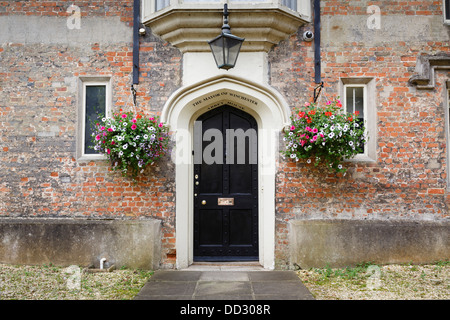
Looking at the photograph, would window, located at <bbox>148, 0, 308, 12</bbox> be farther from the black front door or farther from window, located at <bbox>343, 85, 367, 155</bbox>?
the black front door

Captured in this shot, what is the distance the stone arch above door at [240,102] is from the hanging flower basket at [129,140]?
0.44 m

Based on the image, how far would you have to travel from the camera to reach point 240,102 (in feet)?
21.5

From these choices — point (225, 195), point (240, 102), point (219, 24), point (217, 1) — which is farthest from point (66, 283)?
point (217, 1)

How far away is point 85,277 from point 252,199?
3.04 m

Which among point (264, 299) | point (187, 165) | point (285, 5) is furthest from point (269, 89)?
point (264, 299)

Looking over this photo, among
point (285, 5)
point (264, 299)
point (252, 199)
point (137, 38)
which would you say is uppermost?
point (285, 5)

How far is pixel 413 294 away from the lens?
16.0ft

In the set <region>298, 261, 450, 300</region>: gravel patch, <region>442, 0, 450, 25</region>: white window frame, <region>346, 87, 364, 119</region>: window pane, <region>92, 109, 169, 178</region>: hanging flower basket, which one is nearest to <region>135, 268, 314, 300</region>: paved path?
<region>298, 261, 450, 300</region>: gravel patch

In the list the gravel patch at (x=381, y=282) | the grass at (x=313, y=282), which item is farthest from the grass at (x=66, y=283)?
the gravel patch at (x=381, y=282)

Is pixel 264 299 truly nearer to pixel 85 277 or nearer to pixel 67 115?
pixel 85 277

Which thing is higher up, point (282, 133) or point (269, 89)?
point (269, 89)

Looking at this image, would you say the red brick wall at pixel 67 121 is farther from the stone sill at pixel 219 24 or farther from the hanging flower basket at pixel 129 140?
the hanging flower basket at pixel 129 140

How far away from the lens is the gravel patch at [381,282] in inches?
190

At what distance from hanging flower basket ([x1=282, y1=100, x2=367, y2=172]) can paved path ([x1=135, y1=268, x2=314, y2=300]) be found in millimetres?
1966
